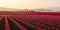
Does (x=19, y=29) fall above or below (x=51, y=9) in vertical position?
below

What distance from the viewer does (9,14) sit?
1.54 meters

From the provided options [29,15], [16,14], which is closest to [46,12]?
[29,15]

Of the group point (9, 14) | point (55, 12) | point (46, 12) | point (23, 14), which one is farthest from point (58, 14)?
point (9, 14)

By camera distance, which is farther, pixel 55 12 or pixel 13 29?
pixel 55 12

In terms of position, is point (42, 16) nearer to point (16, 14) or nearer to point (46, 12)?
point (46, 12)

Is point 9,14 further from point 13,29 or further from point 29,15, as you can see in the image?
point 13,29

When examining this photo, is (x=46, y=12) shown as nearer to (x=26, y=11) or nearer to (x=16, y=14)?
(x=26, y=11)

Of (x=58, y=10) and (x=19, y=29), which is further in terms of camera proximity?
(x=58, y=10)

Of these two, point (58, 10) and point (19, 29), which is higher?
point (58, 10)

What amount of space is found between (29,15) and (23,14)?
8 centimetres

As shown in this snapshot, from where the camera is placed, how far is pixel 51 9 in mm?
1538

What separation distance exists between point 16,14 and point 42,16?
1.10 feet

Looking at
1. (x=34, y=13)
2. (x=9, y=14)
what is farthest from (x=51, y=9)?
(x=9, y=14)

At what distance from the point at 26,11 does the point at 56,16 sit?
1.23 feet
